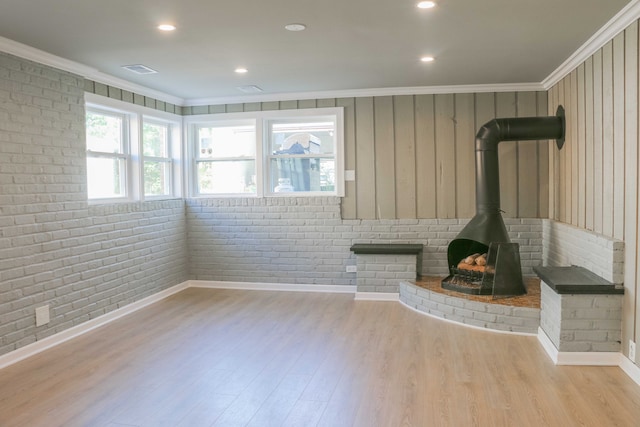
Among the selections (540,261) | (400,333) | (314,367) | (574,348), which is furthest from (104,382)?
(540,261)

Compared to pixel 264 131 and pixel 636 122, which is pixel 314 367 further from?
pixel 264 131

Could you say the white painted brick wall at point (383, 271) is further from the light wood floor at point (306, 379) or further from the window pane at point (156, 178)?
the window pane at point (156, 178)

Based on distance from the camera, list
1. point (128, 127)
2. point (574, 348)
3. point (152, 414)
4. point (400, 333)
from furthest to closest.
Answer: point (128, 127) < point (400, 333) < point (574, 348) < point (152, 414)

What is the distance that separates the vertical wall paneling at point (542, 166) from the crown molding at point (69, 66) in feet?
14.7

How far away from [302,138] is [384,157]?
1099 mm

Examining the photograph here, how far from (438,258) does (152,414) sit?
3.98 meters

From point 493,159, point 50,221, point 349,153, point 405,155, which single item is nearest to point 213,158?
point 349,153

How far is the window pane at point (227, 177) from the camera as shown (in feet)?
21.9

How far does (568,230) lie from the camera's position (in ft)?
16.0

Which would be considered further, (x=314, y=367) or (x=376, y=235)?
(x=376, y=235)

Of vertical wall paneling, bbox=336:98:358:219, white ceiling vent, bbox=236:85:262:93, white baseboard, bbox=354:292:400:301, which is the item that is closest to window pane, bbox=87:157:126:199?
white ceiling vent, bbox=236:85:262:93

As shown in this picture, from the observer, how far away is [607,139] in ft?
12.7

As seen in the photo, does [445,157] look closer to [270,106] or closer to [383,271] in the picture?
[383,271]

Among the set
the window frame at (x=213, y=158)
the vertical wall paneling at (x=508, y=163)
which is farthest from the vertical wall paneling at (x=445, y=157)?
the window frame at (x=213, y=158)
